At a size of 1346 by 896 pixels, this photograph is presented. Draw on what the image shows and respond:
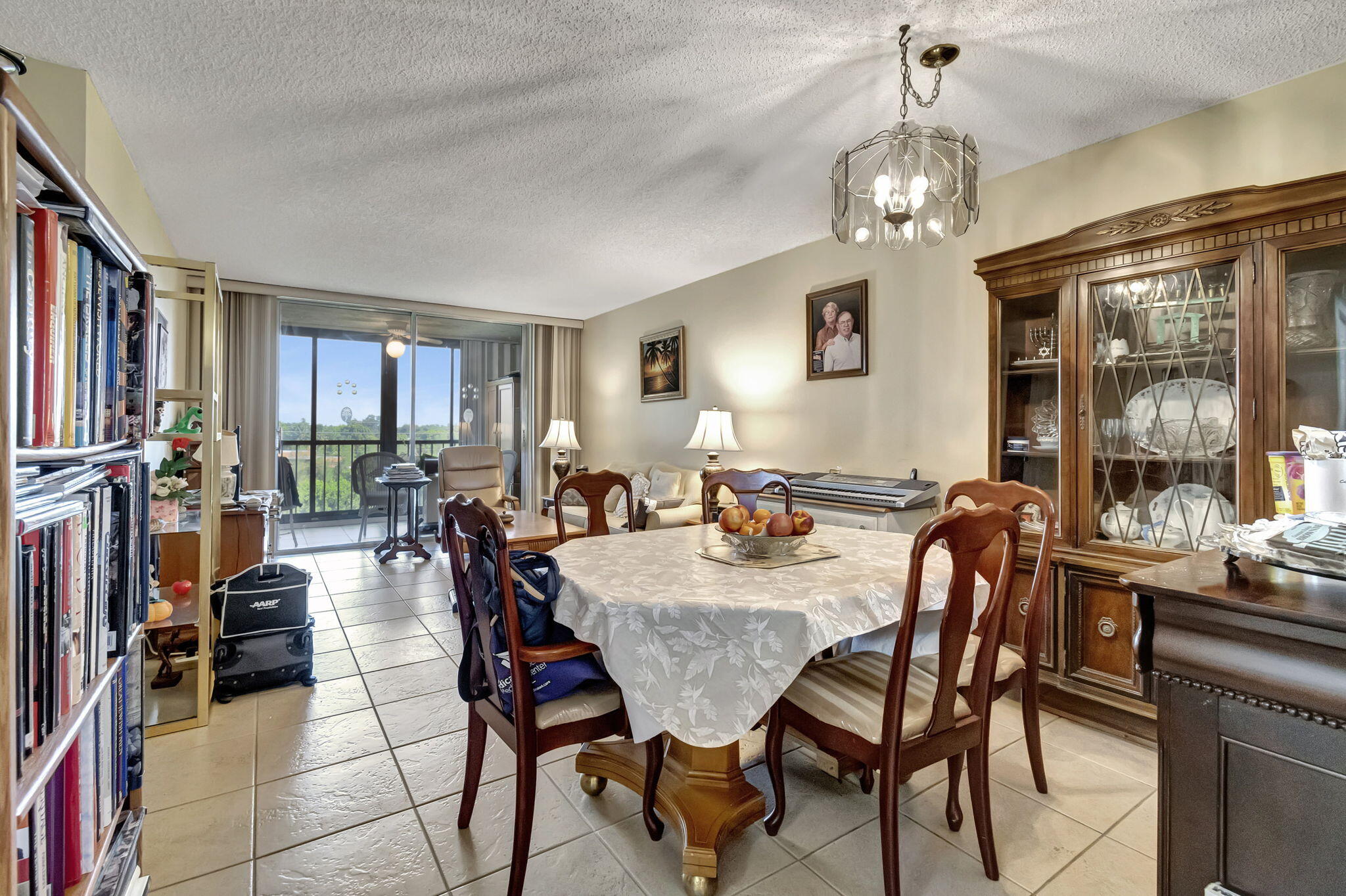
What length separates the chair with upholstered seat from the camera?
5297 mm

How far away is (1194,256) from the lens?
7.16 feet

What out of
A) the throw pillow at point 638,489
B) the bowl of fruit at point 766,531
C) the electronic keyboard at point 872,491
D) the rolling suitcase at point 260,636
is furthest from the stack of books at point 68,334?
the throw pillow at point 638,489

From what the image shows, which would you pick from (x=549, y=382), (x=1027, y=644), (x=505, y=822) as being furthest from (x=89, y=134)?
(x=549, y=382)

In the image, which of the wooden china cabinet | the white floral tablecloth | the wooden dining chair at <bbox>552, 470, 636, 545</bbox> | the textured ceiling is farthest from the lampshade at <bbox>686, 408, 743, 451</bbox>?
the white floral tablecloth

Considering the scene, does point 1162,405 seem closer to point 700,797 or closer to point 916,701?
point 916,701

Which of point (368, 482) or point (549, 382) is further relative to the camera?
point (549, 382)

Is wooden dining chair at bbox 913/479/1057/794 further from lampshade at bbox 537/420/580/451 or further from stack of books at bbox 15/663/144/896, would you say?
lampshade at bbox 537/420/580/451

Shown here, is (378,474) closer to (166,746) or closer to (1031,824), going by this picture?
(166,746)

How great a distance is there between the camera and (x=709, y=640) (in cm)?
143

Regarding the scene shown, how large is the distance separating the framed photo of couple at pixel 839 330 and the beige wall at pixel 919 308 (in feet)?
0.16

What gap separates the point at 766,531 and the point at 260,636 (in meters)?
2.40

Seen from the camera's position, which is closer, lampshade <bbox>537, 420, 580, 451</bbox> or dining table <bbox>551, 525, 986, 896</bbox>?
dining table <bbox>551, 525, 986, 896</bbox>

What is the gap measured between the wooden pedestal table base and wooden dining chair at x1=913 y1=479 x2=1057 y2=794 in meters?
0.62

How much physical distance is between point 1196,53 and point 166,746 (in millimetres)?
4289
